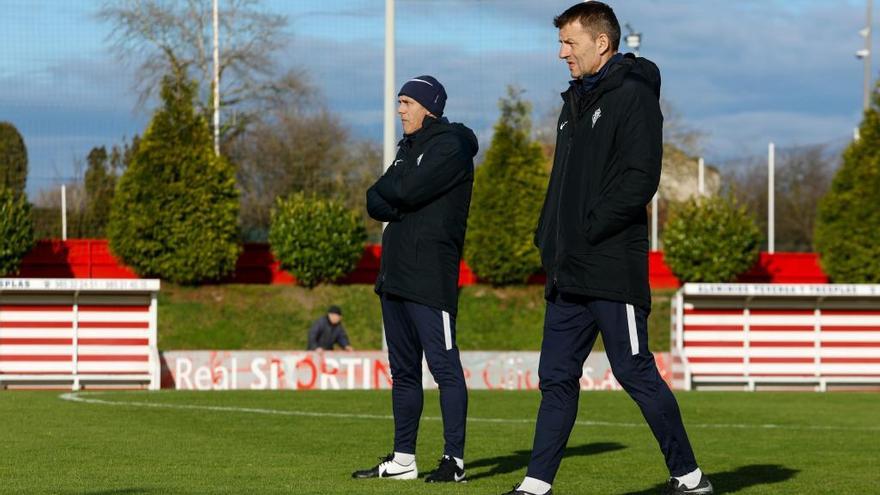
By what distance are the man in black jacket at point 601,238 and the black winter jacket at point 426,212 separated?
1287mm

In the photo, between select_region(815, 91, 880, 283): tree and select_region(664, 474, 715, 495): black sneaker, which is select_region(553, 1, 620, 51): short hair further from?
select_region(815, 91, 880, 283): tree

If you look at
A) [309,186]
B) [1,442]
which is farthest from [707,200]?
[1,442]

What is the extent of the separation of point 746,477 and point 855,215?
27.7 m

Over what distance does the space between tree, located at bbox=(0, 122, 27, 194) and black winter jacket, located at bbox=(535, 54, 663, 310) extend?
29.2m

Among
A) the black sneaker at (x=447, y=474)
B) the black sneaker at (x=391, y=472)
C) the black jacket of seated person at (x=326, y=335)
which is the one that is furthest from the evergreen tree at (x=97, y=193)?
the black sneaker at (x=447, y=474)

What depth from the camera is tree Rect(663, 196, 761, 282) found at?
3294cm

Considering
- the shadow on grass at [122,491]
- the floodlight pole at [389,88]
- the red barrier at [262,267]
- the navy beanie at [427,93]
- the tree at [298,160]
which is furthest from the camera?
the tree at [298,160]

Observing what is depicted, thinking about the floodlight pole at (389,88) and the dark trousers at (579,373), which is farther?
the floodlight pole at (389,88)

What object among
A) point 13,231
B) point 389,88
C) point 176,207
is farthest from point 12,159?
point 389,88

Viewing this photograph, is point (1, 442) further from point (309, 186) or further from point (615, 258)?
point (309, 186)

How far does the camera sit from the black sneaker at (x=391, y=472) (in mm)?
7188

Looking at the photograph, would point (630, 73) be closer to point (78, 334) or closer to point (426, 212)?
point (426, 212)

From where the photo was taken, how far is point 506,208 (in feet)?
110

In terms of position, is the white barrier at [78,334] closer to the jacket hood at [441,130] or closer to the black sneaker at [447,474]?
the jacket hood at [441,130]
